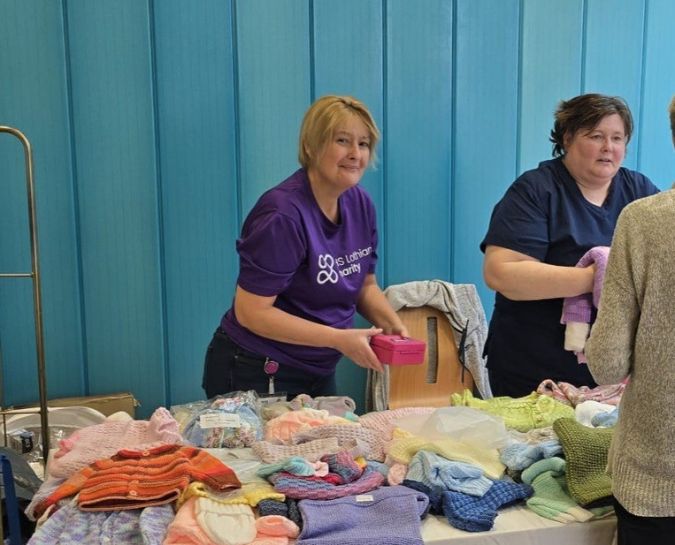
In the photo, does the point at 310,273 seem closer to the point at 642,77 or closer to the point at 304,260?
the point at 304,260

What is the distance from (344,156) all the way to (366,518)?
33.6 inches

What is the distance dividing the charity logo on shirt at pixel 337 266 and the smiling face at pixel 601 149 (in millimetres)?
590

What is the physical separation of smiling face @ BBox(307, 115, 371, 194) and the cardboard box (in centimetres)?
120

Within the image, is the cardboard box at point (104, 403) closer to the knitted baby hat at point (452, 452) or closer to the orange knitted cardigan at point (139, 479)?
the orange knitted cardigan at point (139, 479)

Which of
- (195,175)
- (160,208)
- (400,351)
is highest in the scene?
(195,175)

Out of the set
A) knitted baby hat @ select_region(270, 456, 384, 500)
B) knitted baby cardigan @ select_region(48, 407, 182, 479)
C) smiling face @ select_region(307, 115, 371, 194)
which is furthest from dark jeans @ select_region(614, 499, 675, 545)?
smiling face @ select_region(307, 115, 371, 194)

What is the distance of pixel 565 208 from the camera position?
1.69 m

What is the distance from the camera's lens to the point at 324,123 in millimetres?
1626

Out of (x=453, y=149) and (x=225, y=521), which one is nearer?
(x=225, y=521)

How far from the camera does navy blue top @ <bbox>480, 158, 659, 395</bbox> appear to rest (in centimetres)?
167

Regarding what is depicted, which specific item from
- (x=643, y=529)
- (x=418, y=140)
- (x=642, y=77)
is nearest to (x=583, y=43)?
(x=642, y=77)

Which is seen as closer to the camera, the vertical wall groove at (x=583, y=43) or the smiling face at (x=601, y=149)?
the smiling face at (x=601, y=149)

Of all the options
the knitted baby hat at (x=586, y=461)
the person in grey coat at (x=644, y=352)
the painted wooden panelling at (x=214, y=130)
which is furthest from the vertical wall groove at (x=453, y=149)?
the person in grey coat at (x=644, y=352)

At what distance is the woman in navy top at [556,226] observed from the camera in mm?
1664
